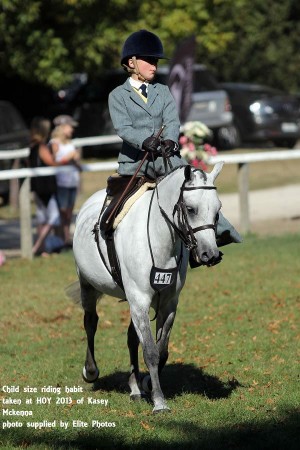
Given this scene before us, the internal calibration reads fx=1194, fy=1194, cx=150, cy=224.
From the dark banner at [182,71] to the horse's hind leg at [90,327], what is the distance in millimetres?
12376

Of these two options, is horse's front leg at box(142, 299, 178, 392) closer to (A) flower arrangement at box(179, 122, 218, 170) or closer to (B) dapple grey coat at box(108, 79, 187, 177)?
(B) dapple grey coat at box(108, 79, 187, 177)

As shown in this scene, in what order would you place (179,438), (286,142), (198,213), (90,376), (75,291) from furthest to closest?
(286,142)
(75,291)
(90,376)
(198,213)
(179,438)

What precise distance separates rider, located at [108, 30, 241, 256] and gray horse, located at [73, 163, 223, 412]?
315 millimetres

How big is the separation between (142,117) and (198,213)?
1.22 m

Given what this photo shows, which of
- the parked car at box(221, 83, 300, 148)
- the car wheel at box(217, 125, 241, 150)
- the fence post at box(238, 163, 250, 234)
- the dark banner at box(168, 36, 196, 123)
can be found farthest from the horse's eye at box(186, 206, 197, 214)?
the car wheel at box(217, 125, 241, 150)

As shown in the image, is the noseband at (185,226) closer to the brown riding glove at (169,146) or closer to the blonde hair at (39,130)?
the brown riding glove at (169,146)

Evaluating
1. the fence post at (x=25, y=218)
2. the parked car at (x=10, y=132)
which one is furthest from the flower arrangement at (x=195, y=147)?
the parked car at (x=10, y=132)

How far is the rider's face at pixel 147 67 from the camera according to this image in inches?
363

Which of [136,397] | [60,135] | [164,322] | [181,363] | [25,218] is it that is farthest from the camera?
[60,135]

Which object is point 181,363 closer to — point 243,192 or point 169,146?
point 169,146

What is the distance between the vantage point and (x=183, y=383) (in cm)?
1019

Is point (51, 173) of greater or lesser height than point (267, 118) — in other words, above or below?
above

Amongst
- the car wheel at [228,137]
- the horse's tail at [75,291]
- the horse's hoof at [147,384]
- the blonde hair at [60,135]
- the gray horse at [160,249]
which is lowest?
the car wheel at [228,137]

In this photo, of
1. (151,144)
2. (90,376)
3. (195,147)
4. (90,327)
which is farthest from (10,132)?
(151,144)
